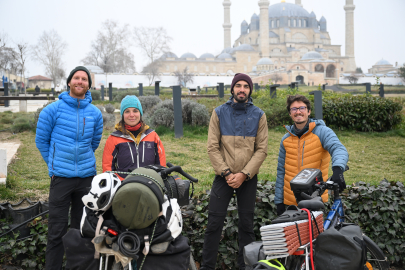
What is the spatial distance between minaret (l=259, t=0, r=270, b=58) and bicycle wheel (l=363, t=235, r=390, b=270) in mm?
81681

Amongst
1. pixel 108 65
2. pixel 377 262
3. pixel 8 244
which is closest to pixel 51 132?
pixel 8 244

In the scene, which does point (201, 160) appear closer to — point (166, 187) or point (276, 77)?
point (166, 187)

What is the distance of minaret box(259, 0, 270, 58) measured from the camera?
7831cm

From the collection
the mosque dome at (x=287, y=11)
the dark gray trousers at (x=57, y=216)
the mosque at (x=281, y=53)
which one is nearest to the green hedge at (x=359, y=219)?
the dark gray trousers at (x=57, y=216)

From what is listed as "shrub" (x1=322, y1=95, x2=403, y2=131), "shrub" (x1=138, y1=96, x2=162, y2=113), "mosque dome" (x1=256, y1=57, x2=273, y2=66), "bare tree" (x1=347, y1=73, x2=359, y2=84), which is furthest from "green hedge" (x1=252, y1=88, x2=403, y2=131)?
"mosque dome" (x1=256, y1=57, x2=273, y2=66)

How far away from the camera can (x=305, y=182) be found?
224 cm

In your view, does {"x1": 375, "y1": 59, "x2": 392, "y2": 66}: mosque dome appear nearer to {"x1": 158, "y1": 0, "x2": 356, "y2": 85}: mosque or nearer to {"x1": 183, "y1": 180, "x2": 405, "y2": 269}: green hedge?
{"x1": 158, "y1": 0, "x2": 356, "y2": 85}: mosque

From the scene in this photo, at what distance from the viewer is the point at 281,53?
85.5m

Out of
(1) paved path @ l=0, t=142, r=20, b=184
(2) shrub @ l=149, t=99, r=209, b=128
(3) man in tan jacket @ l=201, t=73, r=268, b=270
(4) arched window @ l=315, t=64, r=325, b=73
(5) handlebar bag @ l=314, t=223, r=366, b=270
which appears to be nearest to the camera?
(5) handlebar bag @ l=314, t=223, r=366, b=270

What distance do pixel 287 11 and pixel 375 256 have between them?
323 feet

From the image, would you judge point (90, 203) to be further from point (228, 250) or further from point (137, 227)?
point (228, 250)

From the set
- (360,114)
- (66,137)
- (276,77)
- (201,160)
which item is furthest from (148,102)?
(276,77)

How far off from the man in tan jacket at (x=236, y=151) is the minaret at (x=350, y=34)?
8937 cm

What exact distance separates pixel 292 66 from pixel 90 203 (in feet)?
232
